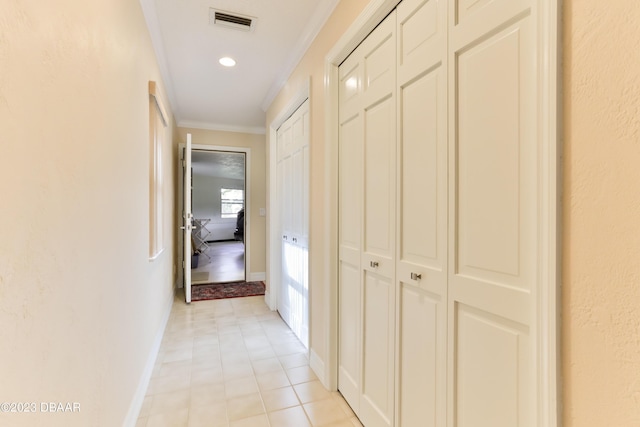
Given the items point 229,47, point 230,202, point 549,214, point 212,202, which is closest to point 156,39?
point 229,47

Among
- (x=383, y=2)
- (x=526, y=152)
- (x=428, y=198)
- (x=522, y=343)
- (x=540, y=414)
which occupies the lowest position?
(x=540, y=414)

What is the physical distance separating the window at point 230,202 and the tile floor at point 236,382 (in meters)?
7.63

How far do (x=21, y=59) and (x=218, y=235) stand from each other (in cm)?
1022

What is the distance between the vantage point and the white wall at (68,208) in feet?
2.18

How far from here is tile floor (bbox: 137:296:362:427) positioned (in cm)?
169

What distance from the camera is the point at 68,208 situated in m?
0.92

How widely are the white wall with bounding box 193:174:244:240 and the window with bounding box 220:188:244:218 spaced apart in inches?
4.2

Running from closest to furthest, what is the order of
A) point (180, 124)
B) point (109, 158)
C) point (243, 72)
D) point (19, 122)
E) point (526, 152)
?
point (19, 122), point (526, 152), point (109, 158), point (243, 72), point (180, 124)

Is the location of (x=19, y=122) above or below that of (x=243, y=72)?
below

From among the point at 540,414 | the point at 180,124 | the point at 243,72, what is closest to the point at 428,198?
the point at 540,414

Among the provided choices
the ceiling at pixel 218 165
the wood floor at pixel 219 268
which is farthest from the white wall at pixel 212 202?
the wood floor at pixel 219 268

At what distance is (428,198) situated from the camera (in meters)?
1.18

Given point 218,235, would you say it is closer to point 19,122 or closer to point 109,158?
point 109,158

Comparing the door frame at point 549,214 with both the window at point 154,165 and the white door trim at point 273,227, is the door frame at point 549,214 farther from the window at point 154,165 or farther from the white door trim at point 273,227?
the white door trim at point 273,227
